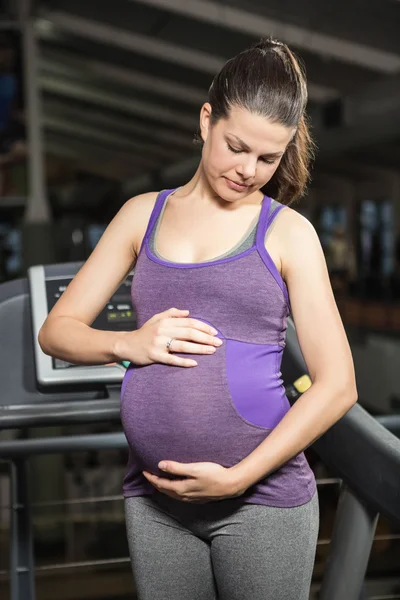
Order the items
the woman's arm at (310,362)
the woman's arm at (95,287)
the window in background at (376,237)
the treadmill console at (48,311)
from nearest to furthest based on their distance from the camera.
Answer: the woman's arm at (310,362) → the woman's arm at (95,287) → the treadmill console at (48,311) → the window in background at (376,237)

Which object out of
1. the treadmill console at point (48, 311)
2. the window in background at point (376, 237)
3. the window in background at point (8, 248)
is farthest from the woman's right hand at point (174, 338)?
the window in background at point (376, 237)

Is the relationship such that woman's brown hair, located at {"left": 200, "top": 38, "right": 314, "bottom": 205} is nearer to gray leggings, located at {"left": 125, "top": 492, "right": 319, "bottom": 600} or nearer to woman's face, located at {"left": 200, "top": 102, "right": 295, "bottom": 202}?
woman's face, located at {"left": 200, "top": 102, "right": 295, "bottom": 202}

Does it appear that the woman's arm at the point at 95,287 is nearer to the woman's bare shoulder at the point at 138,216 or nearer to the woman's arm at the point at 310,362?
the woman's bare shoulder at the point at 138,216

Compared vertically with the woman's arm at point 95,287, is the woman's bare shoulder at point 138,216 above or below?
above

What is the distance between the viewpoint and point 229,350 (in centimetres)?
101

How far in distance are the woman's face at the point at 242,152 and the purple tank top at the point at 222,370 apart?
45 mm

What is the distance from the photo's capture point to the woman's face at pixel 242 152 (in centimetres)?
100

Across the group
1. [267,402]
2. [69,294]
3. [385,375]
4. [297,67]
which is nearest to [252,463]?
[267,402]

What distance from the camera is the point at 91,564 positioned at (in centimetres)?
206

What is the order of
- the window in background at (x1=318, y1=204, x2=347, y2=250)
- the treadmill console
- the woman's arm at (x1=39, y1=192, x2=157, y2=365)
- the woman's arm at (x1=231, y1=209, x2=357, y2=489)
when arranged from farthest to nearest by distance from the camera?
the window in background at (x1=318, y1=204, x2=347, y2=250)
the treadmill console
the woman's arm at (x1=39, y1=192, x2=157, y2=365)
the woman's arm at (x1=231, y1=209, x2=357, y2=489)

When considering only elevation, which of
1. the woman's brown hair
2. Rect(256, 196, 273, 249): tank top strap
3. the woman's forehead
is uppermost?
the woman's brown hair

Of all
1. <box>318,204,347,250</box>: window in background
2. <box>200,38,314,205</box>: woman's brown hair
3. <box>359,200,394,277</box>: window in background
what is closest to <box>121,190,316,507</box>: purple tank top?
<box>200,38,314,205</box>: woman's brown hair

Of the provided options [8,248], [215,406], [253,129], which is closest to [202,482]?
[215,406]

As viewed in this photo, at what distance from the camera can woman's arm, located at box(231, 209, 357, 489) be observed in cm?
99
